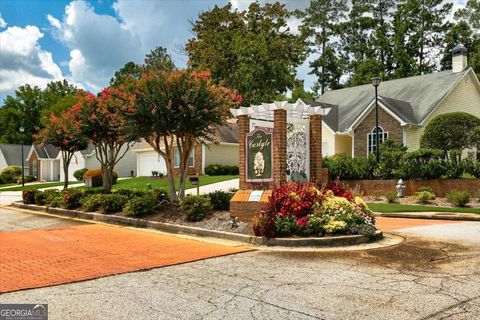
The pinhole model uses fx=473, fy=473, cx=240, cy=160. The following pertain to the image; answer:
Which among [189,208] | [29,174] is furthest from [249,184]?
[29,174]

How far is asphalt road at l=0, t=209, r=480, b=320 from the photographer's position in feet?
17.4

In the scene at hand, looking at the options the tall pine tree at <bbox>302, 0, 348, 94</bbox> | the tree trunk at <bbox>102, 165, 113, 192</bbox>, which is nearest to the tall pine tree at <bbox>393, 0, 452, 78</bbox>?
the tall pine tree at <bbox>302, 0, 348, 94</bbox>

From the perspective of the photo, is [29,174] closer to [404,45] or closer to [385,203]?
[404,45]

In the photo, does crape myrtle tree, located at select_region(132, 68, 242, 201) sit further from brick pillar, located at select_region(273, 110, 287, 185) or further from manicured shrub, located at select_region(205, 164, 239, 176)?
manicured shrub, located at select_region(205, 164, 239, 176)

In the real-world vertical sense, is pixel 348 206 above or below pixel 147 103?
below

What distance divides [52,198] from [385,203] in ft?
47.4

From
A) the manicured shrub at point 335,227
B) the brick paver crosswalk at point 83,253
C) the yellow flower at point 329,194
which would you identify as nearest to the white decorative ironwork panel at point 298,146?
the yellow flower at point 329,194

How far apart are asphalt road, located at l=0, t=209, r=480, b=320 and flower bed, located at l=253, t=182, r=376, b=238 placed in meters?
1.38

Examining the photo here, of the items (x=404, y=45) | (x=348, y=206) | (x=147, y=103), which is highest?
(x=404, y=45)

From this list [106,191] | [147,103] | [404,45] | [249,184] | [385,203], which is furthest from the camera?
[404,45]

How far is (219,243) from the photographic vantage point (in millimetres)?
10320

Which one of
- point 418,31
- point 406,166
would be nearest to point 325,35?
point 418,31

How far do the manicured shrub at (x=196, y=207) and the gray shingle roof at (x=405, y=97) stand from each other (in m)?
19.6

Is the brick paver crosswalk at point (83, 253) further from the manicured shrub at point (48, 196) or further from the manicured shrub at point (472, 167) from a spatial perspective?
the manicured shrub at point (472, 167)
